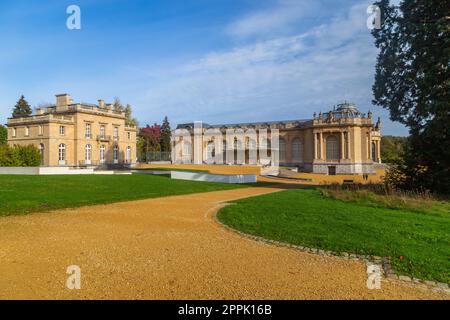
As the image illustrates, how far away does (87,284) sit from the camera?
4.52 meters

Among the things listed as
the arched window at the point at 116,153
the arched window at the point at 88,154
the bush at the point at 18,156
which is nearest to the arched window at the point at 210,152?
the arched window at the point at 116,153

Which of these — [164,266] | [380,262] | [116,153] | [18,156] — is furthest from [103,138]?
[380,262]

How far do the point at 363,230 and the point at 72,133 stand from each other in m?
43.7

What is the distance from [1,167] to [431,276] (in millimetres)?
32911

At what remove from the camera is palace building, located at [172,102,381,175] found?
52.2m

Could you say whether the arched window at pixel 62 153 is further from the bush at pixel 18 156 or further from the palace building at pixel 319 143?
the palace building at pixel 319 143

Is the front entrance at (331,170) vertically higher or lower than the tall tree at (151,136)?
lower

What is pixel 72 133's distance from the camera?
43.5 meters

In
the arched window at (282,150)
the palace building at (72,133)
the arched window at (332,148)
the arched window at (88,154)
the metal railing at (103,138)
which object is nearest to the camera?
the palace building at (72,133)

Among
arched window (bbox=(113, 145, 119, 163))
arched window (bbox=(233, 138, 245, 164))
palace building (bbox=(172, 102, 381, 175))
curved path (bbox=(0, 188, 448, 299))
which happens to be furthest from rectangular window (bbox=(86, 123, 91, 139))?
curved path (bbox=(0, 188, 448, 299))

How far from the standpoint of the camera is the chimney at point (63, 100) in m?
45.5

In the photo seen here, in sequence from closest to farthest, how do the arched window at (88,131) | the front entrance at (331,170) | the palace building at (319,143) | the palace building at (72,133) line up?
the palace building at (72,133) < the arched window at (88,131) < the palace building at (319,143) < the front entrance at (331,170)

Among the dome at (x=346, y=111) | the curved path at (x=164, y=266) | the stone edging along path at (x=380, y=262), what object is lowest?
the stone edging along path at (x=380, y=262)
